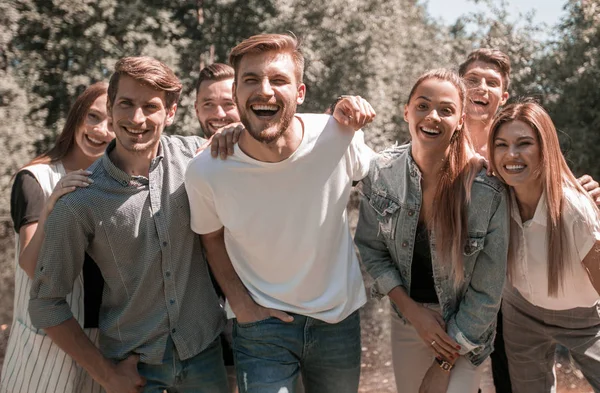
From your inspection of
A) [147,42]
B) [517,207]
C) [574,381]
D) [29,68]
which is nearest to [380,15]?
[147,42]

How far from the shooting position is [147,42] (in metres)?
16.2

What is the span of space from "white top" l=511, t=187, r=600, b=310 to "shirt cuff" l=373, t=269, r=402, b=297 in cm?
66

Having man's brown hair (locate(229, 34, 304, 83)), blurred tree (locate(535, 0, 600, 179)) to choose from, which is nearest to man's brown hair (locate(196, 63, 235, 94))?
man's brown hair (locate(229, 34, 304, 83))

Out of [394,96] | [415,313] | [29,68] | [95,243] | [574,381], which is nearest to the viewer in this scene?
[95,243]

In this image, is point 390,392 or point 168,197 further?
point 390,392

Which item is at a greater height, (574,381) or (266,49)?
(266,49)

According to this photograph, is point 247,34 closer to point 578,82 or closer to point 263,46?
point 578,82

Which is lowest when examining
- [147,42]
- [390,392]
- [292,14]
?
[390,392]

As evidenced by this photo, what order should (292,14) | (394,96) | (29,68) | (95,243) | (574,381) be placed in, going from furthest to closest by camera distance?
(394,96), (292,14), (29,68), (574,381), (95,243)

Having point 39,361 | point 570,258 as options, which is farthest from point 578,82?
point 39,361

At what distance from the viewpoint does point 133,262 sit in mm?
3102

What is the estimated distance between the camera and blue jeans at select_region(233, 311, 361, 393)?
3213 millimetres

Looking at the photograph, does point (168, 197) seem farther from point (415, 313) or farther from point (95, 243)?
point (415, 313)

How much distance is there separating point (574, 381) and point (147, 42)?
13.3 metres
